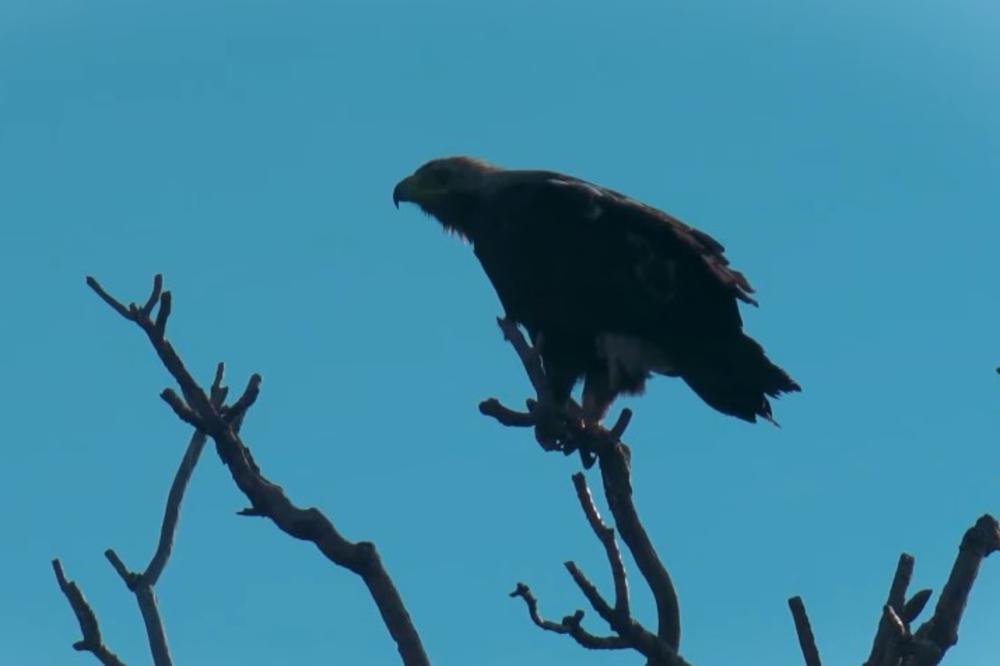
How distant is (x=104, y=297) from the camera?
4.88 metres

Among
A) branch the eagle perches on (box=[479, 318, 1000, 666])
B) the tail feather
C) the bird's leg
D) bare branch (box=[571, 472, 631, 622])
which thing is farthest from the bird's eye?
bare branch (box=[571, 472, 631, 622])

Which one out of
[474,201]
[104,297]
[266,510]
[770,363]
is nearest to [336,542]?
[266,510]

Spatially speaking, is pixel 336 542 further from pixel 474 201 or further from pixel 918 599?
pixel 474 201

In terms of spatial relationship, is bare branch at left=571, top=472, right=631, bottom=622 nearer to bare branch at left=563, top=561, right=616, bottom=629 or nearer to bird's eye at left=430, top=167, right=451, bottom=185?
bare branch at left=563, top=561, right=616, bottom=629

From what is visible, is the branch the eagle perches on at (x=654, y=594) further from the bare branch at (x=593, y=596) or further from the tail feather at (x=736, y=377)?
the tail feather at (x=736, y=377)

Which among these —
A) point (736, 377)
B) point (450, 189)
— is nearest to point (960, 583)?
point (736, 377)

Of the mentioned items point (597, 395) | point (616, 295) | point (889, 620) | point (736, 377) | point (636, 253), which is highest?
point (636, 253)

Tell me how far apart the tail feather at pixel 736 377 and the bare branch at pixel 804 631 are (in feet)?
10.5

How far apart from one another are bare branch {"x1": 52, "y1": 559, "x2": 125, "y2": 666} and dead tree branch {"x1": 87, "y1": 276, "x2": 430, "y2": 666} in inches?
19.6

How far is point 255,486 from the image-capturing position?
4.59 metres

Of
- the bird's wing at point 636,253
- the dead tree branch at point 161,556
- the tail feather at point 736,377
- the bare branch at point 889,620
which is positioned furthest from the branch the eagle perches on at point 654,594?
the bird's wing at point 636,253

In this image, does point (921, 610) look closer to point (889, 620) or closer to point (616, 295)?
point (889, 620)

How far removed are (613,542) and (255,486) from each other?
1.01m

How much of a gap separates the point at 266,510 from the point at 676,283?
3.61m
